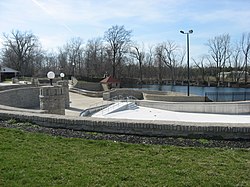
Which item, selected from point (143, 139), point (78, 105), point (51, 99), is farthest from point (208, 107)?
point (143, 139)

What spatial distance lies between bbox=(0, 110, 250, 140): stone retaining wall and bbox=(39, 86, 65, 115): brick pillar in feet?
17.3

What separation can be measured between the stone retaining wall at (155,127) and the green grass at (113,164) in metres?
0.75

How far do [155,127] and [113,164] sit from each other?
212 cm

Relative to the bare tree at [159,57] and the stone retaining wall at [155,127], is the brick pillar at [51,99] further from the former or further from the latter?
the bare tree at [159,57]

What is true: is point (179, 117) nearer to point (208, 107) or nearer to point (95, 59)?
point (208, 107)

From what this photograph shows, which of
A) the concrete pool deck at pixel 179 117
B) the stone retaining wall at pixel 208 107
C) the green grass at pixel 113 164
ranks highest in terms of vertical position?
the green grass at pixel 113 164

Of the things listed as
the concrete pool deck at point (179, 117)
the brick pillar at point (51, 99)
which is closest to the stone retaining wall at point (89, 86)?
the concrete pool deck at point (179, 117)

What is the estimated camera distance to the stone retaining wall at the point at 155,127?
238 inches

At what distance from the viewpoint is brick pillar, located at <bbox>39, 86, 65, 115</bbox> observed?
12516 mm

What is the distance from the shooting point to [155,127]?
6371 millimetres

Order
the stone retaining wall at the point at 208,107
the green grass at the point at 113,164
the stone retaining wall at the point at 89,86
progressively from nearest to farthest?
the green grass at the point at 113,164, the stone retaining wall at the point at 208,107, the stone retaining wall at the point at 89,86

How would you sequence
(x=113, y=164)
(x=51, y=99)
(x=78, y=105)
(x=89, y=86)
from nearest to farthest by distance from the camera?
(x=113, y=164), (x=51, y=99), (x=78, y=105), (x=89, y=86)

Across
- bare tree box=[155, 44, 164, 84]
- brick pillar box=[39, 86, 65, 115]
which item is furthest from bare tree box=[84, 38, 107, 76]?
brick pillar box=[39, 86, 65, 115]

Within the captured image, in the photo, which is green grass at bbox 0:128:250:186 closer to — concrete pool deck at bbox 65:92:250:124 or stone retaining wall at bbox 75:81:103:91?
concrete pool deck at bbox 65:92:250:124
